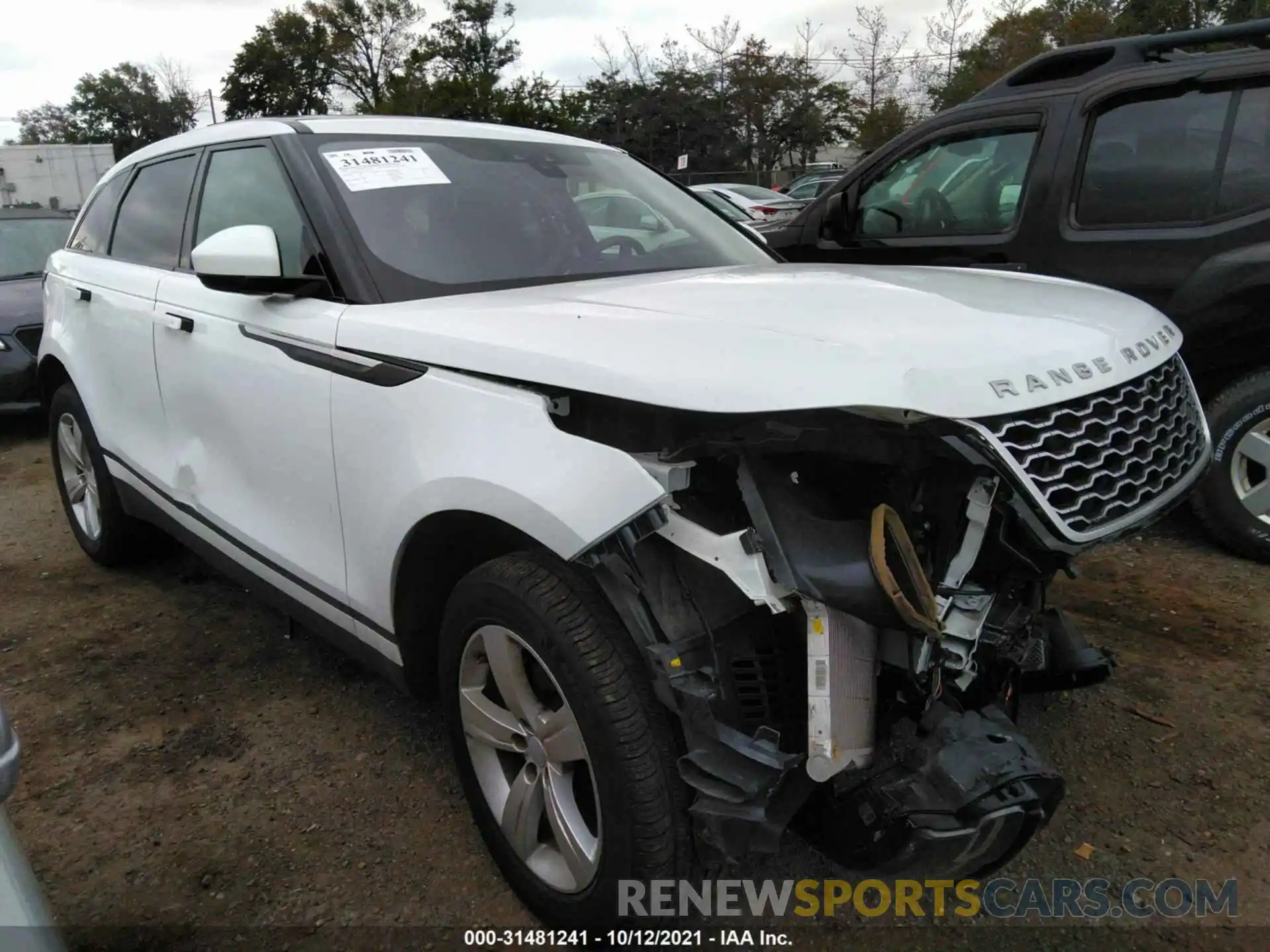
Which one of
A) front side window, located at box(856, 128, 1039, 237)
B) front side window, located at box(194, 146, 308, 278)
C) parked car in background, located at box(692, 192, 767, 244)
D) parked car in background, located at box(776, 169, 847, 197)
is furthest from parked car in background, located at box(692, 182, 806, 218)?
front side window, located at box(194, 146, 308, 278)

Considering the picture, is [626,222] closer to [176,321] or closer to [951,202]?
[176,321]

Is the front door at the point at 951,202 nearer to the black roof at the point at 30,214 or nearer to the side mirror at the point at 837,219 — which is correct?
the side mirror at the point at 837,219

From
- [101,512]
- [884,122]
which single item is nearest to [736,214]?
[101,512]

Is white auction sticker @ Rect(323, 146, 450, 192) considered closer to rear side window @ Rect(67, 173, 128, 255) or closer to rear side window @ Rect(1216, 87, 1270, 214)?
rear side window @ Rect(67, 173, 128, 255)

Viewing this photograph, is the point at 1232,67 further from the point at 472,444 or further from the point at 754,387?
the point at 472,444

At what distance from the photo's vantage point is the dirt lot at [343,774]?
2266 millimetres

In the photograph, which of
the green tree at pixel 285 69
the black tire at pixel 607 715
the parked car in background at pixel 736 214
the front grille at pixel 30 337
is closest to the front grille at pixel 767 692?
the black tire at pixel 607 715

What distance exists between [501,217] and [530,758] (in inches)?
60.7

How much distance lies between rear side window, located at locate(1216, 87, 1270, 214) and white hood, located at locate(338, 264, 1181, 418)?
70.1 inches

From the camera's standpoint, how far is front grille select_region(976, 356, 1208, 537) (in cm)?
168

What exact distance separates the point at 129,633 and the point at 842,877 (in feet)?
9.49

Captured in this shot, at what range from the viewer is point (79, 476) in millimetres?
4336

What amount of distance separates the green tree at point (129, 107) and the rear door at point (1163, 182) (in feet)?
222

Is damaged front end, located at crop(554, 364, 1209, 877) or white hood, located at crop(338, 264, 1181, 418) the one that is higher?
white hood, located at crop(338, 264, 1181, 418)
